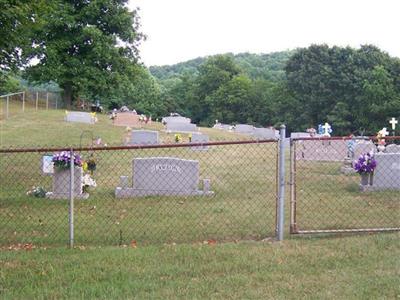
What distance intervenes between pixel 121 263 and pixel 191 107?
7439cm

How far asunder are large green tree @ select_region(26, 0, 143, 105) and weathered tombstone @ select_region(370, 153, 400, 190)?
25677 mm

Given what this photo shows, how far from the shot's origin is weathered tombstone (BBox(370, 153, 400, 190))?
40.6ft

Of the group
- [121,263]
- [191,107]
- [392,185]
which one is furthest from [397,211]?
[191,107]

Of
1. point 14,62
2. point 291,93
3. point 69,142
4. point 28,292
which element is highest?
point 291,93

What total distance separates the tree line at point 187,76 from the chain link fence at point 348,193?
604 cm

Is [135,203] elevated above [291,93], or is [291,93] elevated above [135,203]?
[291,93]

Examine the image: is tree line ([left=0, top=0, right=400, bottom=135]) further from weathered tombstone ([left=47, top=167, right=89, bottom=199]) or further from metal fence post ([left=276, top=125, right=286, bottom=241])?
metal fence post ([left=276, top=125, right=286, bottom=241])

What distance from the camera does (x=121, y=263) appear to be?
19.1 ft

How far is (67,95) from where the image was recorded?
128ft

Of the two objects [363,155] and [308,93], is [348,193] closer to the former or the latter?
[363,155]

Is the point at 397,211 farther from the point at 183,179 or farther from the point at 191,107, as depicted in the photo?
the point at 191,107

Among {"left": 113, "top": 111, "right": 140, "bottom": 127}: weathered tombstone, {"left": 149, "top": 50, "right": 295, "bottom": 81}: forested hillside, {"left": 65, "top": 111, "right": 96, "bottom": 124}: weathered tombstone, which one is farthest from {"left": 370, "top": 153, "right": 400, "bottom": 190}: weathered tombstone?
{"left": 149, "top": 50, "right": 295, "bottom": 81}: forested hillside

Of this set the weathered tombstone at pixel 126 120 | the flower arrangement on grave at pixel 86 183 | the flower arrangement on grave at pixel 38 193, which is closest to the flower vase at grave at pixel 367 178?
the flower arrangement on grave at pixel 86 183

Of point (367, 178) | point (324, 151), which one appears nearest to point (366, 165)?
point (367, 178)
